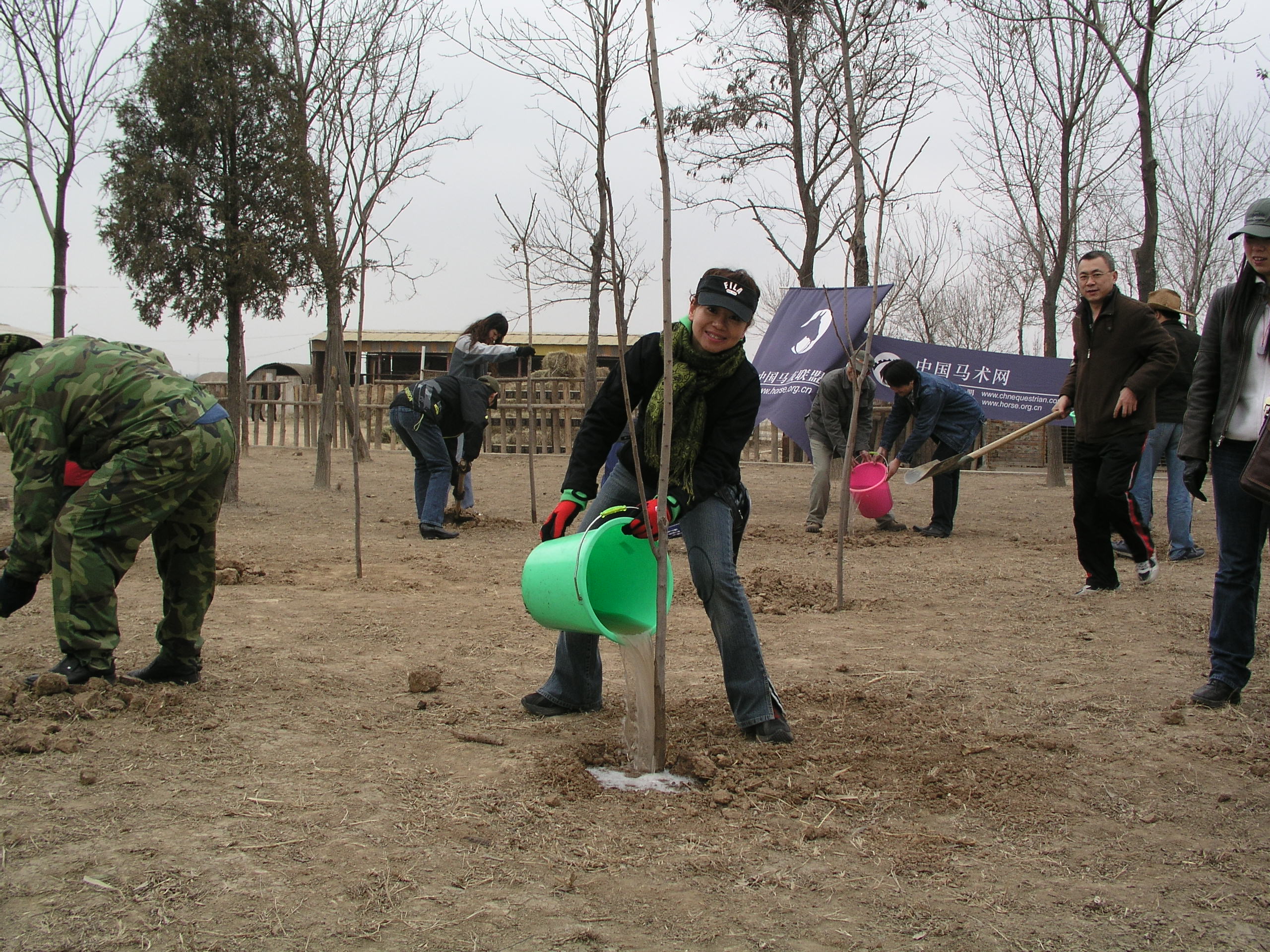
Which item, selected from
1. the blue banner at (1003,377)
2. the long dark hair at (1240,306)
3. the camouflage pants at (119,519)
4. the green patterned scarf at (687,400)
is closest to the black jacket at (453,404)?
the camouflage pants at (119,519)

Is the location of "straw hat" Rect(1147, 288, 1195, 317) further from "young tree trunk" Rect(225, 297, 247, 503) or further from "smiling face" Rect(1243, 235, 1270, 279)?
"young tree trunk" Rect(225, 297, 247, 503)

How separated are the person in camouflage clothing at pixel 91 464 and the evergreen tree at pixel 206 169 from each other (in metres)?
6.45

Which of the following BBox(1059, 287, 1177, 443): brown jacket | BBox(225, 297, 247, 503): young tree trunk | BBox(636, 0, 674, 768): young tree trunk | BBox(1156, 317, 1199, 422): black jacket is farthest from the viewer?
BBox(225, 297, 247, 503): young tree trunk

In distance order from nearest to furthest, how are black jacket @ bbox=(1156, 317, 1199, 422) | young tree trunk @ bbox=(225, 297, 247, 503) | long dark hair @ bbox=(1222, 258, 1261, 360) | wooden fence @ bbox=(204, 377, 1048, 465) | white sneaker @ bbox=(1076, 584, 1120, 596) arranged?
long dark hair @ bbox=(1222, 258, 1261, 360) → white sneaker @ bbox=(1076, 584, 1120, 596) → black jacket @ bbox=(1156, 317, 1199, 422) → young tree trunk @ bbox=(225, 297, 247, 503) → wooden fence @ bbox=(204, 377, 1048, 465)

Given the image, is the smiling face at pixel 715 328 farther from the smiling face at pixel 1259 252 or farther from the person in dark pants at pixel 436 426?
the person in dark pants at pixel 436 426

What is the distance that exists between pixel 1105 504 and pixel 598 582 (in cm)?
335

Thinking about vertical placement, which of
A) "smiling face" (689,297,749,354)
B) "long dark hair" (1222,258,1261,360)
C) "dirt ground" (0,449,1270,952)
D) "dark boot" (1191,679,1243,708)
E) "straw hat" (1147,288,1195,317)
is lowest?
"dirt ground" (0,449,1270,952)

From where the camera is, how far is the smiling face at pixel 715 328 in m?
3.12

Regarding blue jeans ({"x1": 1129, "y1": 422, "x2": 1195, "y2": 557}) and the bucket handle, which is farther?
blue jeans ({"x1": 1129, "y1": 422, "x2": 1195, "y2": 557})

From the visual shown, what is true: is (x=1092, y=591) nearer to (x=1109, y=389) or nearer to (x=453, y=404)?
(x=1109, y=389)

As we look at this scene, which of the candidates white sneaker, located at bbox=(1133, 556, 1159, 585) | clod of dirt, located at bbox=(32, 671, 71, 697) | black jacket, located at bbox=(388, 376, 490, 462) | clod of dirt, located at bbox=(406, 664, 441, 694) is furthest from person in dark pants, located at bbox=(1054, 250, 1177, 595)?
clod of dirt, located at bbox=(32, 671, 71, 697)

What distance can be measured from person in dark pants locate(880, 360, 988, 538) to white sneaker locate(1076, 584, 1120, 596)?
2.61 metres

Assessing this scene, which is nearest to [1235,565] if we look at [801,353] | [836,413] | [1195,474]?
[1195,474]

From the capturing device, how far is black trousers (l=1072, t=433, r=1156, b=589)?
537 centimetres
